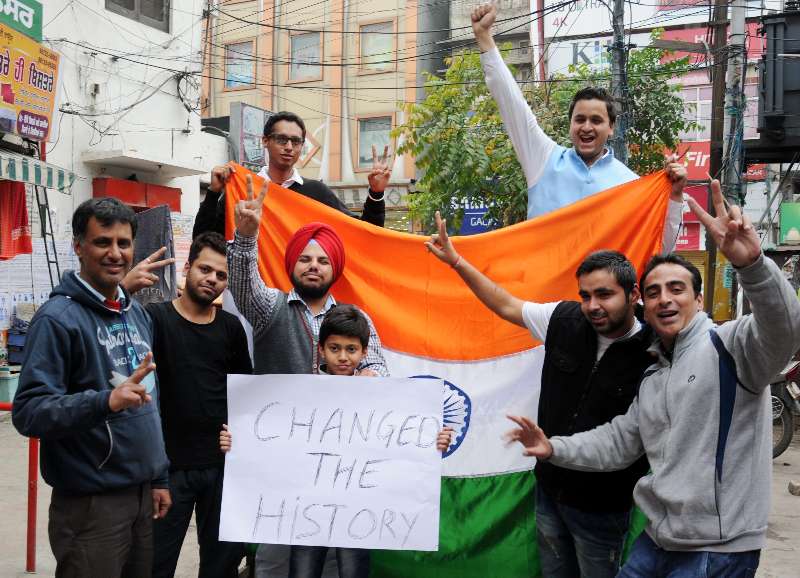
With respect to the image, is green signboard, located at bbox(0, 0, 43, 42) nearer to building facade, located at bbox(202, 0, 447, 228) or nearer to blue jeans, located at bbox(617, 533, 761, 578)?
blue jeans, located at bbox(617, 533, 761, 578)

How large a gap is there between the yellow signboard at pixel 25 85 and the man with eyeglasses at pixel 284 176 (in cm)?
589

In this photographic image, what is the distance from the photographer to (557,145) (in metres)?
3.93

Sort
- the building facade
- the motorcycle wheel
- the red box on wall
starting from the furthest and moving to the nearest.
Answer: the building facade
the red box on wall
the motorcycle wheel

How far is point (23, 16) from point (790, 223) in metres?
13.5

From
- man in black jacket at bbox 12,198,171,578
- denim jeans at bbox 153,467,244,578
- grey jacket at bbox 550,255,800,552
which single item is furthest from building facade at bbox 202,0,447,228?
grey jacket at bbox 550,255,800,552

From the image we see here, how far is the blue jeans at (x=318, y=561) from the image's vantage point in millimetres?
3047

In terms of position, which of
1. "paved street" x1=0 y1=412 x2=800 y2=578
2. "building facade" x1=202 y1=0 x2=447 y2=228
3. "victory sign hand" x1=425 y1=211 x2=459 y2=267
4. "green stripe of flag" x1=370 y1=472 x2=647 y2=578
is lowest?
"paved street" x1=0 y1=412 x2=800 y2=578

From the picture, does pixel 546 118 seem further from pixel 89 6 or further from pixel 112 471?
pixel 112 471

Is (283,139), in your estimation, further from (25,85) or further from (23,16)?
(23,16)

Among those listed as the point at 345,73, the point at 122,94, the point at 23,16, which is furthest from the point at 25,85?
the point at 345,73

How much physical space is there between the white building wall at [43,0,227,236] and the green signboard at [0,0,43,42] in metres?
2.62

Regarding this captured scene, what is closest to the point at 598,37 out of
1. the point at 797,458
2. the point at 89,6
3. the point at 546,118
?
the point at 546,118

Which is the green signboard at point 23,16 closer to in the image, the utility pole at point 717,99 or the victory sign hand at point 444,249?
the victory sign hand at point 444,249

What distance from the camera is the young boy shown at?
3043 millimetres
